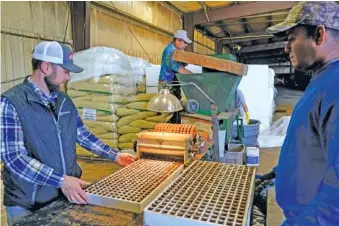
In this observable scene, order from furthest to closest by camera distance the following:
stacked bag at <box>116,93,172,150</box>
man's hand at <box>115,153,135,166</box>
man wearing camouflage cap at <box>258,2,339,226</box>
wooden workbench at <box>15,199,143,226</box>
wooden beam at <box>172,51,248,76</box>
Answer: stacked bag at <box>116,93,172,150</box>
wooden beam at <box>172,51,248,76</box>
man's hand at <box>115,153,135,166</box>
wooden workbench at <box>15,199,143,226</box>
man wearing camouflage cap at <box>258,2,339,226</box>

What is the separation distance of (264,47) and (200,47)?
4.01m

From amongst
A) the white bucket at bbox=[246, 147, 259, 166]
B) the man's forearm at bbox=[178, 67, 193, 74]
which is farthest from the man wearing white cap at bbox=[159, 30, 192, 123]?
the white bucket at bbox=[246, 147, 259, 166]

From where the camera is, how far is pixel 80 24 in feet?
13.0

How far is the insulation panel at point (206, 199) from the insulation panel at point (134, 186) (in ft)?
Answer: 0.23

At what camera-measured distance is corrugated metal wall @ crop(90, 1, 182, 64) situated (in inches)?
175

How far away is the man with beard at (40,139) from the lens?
1279mm

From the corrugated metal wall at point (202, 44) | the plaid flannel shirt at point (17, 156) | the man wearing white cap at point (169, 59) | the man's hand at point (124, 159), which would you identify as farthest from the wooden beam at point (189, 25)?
the plaid flannel shirt at point (17, 156)

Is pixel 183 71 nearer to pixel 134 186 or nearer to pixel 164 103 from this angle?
pixel 164 103

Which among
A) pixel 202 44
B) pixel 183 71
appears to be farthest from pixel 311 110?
pixel 202 44

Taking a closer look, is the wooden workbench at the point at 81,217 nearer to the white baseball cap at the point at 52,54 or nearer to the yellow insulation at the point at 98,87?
the white baseball cap at the point at 52,54

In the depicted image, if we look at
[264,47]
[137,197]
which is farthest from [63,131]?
[264,47]

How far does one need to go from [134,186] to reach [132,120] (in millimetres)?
2636

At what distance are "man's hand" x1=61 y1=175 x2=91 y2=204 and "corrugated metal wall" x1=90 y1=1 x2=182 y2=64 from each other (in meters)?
3.33

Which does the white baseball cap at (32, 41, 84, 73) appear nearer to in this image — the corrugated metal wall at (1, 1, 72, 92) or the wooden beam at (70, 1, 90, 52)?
the corrugated metal wall at (1, 1, 72, 92)
